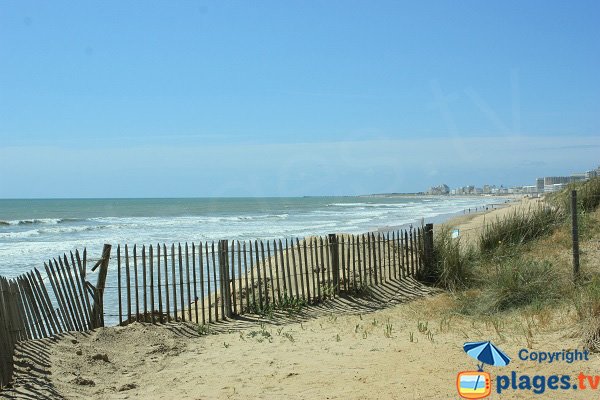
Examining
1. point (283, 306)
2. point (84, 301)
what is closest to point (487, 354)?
point (283, 306)

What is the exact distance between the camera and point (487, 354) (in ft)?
19.5

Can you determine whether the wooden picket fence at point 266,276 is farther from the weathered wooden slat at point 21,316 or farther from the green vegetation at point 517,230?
the green vegetation at point 517,230

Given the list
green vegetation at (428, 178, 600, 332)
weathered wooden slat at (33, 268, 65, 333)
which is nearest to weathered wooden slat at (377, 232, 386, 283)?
green vegetation at (428, 178, 600, 332)

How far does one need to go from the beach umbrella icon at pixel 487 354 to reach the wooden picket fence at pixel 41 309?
181 inches

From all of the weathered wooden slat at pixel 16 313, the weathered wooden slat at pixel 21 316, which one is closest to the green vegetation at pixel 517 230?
the weathered wooden slat at pixel 21 316

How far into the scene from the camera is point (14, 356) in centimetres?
662

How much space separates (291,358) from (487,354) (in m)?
2.17

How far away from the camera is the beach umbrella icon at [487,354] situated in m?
5.70

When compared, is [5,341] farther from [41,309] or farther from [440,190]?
[440,190]

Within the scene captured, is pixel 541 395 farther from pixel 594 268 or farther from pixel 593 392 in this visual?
pixel 594 268

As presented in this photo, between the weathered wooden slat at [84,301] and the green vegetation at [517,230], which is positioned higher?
the green vegetation at [517,230]

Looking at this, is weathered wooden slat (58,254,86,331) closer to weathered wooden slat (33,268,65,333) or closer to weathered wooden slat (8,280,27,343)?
weathered wooden slat (33,268,65,333)

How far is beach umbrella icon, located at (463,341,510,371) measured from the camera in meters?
5.70

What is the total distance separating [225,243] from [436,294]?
3.85m
